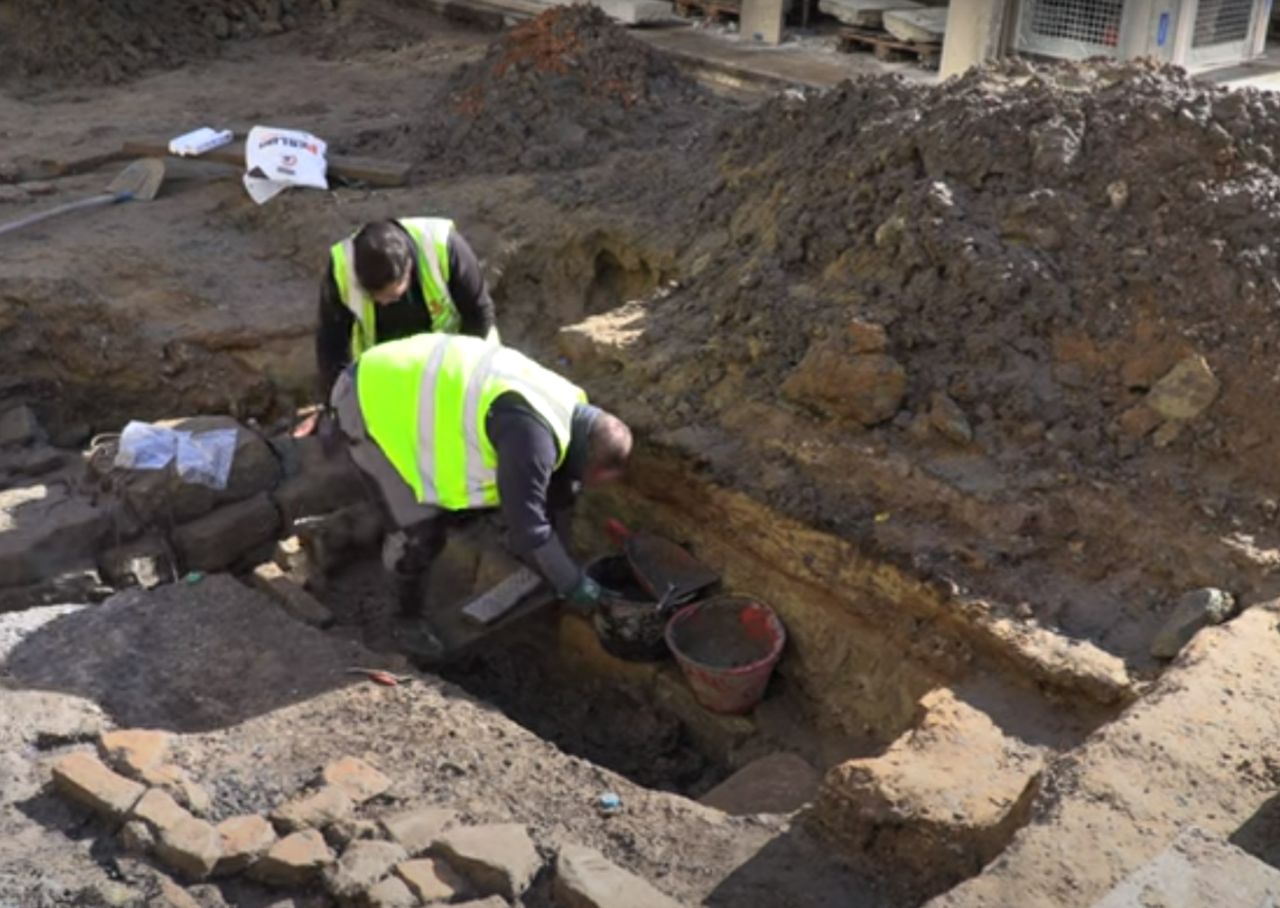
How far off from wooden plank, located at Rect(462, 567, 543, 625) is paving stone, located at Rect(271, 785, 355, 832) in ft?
4.43

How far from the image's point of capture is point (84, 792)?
13.1ft

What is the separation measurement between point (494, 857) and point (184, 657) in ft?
5.59

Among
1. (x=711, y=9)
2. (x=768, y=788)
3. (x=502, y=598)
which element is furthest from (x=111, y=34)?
(x=768, y=788)

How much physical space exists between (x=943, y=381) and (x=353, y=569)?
2528 mm

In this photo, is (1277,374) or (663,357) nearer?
(1277,374)

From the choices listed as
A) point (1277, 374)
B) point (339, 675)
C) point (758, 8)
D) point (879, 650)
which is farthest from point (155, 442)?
point (758, 8)

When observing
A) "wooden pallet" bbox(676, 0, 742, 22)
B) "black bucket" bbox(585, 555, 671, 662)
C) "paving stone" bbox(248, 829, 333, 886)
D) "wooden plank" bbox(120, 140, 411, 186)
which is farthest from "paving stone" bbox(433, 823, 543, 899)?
"wooden pallet" bbox(676, 0, 742, 22)

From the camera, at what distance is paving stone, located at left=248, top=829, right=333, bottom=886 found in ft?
12.5

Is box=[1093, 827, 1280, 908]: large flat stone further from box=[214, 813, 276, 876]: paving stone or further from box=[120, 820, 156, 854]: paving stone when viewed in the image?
box=[120, 820, 156, 854]: paving stone

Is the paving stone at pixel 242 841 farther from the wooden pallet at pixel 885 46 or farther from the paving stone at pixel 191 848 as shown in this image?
the wooden pallet at pixel 885 46

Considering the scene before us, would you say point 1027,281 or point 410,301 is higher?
point 1027,281

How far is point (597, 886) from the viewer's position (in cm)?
365

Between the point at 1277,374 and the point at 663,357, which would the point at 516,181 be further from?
the point at 1277,374

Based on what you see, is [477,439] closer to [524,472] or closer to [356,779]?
[524,472]
